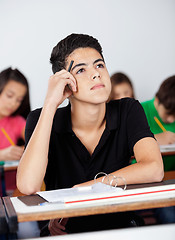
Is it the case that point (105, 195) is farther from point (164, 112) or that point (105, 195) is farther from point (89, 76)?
point (164, 112)

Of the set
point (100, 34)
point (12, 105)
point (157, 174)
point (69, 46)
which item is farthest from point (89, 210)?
point (100, 34)

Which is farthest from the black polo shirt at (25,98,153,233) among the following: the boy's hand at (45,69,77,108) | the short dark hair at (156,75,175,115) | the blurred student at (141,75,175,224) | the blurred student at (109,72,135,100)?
the blurred student at (109,72,135,100)

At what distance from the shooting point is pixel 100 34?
179 inches

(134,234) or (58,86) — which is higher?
(58,86)

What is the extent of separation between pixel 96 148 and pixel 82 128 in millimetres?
141

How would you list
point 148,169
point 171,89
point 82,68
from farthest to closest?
point 171,89, point 82,68, point 148,169

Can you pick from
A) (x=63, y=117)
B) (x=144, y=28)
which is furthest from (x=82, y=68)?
(x=144, y=28)

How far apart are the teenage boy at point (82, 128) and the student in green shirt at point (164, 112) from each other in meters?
1.30

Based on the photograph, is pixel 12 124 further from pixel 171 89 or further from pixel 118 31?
pixel 118 31

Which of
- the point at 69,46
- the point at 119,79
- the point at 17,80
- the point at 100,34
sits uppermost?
the point at 100,34

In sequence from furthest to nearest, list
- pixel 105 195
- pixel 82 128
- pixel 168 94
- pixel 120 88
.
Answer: pixel 120 88 → pixel 168 94 → pixel 82 128 → pixel 105 195

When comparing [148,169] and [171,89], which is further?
[171,89]

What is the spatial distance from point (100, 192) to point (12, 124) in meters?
2.59

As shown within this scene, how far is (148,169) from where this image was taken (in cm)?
135
